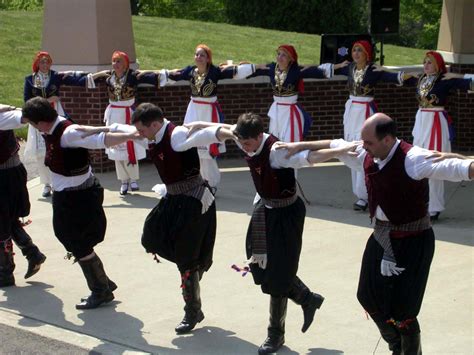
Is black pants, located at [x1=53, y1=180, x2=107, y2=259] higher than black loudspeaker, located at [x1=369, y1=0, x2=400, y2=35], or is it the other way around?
black loudspeaker, located at [x1=369, y1=0, x2=400, y2=35]

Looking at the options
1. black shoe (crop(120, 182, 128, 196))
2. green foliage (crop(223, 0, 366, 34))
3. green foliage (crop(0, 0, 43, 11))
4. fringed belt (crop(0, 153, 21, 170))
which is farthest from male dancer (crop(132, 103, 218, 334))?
green foliage (crop(0, 0, 43, 11))

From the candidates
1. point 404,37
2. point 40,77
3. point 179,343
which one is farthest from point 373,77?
point 404,37

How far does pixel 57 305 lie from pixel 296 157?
9.08 feet

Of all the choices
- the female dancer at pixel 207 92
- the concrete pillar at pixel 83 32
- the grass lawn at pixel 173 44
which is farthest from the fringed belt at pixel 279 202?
the grass lawn at pixel 173 44

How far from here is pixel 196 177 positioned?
263 inches

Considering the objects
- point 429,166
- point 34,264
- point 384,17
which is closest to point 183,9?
point 384,17

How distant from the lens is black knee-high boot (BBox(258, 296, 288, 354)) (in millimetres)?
6266

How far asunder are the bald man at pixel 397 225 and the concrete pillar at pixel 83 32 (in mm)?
7179

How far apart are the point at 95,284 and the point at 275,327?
69.8 inches

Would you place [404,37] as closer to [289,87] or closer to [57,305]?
[289,87]

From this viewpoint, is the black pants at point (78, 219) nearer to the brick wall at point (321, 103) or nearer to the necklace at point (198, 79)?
the necklace at point (198, 79)

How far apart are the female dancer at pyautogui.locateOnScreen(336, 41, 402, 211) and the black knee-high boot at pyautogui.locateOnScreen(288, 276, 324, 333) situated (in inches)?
152

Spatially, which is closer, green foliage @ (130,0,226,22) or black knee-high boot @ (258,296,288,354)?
black knee-high boot @ (258,296,288,354)

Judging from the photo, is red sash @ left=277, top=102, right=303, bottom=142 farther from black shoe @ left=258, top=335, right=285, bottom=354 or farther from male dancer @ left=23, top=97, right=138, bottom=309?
black shoe @ left=258, top=335, right=285, bottom=354
